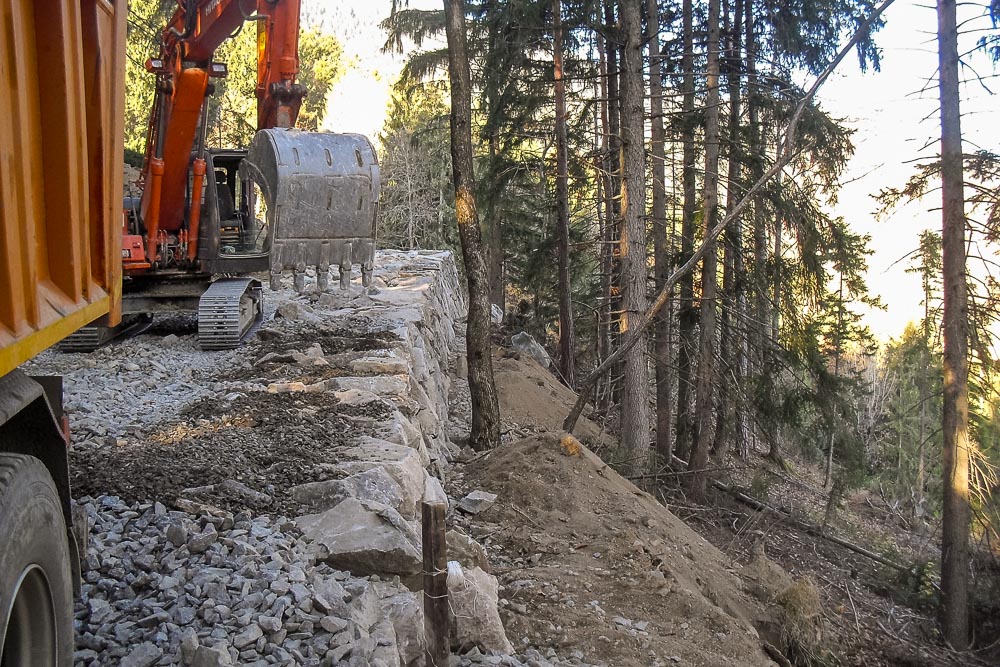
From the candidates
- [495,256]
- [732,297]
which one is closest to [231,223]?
[732,297]

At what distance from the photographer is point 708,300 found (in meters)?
15.0

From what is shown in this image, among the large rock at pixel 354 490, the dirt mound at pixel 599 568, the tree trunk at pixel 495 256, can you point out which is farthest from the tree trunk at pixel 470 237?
the tree trunk at pixel 495 256

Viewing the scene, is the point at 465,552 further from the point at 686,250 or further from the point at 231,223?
the point at 686,250

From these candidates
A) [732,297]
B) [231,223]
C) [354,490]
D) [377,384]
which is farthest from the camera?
[732,297]

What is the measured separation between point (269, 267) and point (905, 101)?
9003 mm

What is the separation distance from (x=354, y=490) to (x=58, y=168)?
292 cm

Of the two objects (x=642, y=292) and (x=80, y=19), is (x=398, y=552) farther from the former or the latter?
(x=642, y=292)

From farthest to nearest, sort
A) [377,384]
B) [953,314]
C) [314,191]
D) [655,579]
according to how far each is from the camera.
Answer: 1. [953,314]
2. [314,191]
3. [377,384]
4. [655,579]

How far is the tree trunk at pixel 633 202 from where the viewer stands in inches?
494

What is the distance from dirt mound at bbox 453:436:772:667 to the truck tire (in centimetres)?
369

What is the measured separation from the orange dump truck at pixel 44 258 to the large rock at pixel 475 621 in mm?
2485

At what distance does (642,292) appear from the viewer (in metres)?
12.6

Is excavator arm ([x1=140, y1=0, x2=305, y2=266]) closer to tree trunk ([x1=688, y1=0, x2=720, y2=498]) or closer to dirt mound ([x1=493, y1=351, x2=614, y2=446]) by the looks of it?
dirt mound ([x1=493, y1=351, x2=614, y2=446])

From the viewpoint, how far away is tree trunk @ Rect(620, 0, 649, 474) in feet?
41.2
